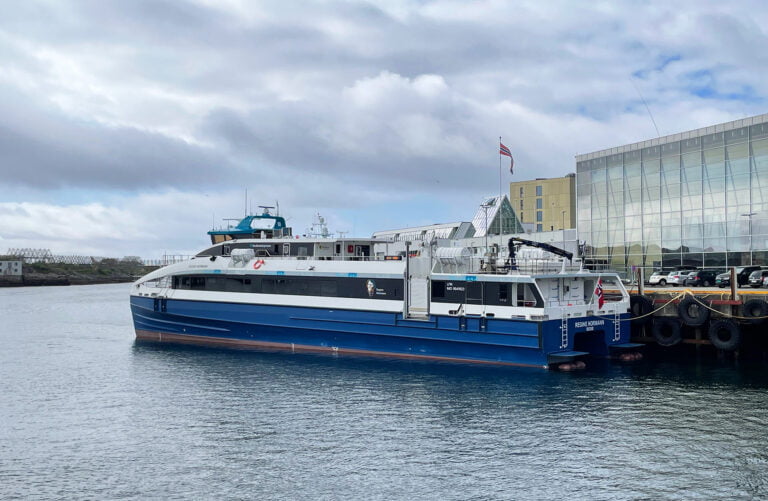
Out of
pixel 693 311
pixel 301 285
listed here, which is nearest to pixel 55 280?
pixel 301 285

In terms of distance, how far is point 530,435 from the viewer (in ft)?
60.7

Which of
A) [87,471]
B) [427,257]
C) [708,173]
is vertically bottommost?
[87,471]

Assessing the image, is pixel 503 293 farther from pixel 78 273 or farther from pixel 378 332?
pixel 78 273

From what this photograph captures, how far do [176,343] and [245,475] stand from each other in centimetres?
2404

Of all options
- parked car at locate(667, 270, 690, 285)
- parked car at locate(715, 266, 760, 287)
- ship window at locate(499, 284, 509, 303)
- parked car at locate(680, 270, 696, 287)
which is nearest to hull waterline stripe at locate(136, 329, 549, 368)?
ship window at locate(499, 284, 509, 303)

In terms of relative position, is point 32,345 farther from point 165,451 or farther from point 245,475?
point 245,475

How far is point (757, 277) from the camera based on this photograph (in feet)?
121

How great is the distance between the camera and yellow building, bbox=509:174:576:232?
3179 inches

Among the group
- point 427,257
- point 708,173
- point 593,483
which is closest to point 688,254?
point 708,173

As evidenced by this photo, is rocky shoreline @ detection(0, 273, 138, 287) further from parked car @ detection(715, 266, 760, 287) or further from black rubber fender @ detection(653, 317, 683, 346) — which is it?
parked car @ detection(715, 266, 760, 287)

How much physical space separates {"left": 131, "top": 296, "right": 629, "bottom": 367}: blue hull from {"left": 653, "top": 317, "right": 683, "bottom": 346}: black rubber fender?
2.60 m

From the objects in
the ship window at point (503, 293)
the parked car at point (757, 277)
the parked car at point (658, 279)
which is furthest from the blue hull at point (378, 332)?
the parked car at point (658, 279)

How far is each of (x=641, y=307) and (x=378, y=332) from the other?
1345cm

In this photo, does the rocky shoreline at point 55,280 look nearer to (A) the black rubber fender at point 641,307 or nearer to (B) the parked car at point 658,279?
(B) the parked car at point 658,279
